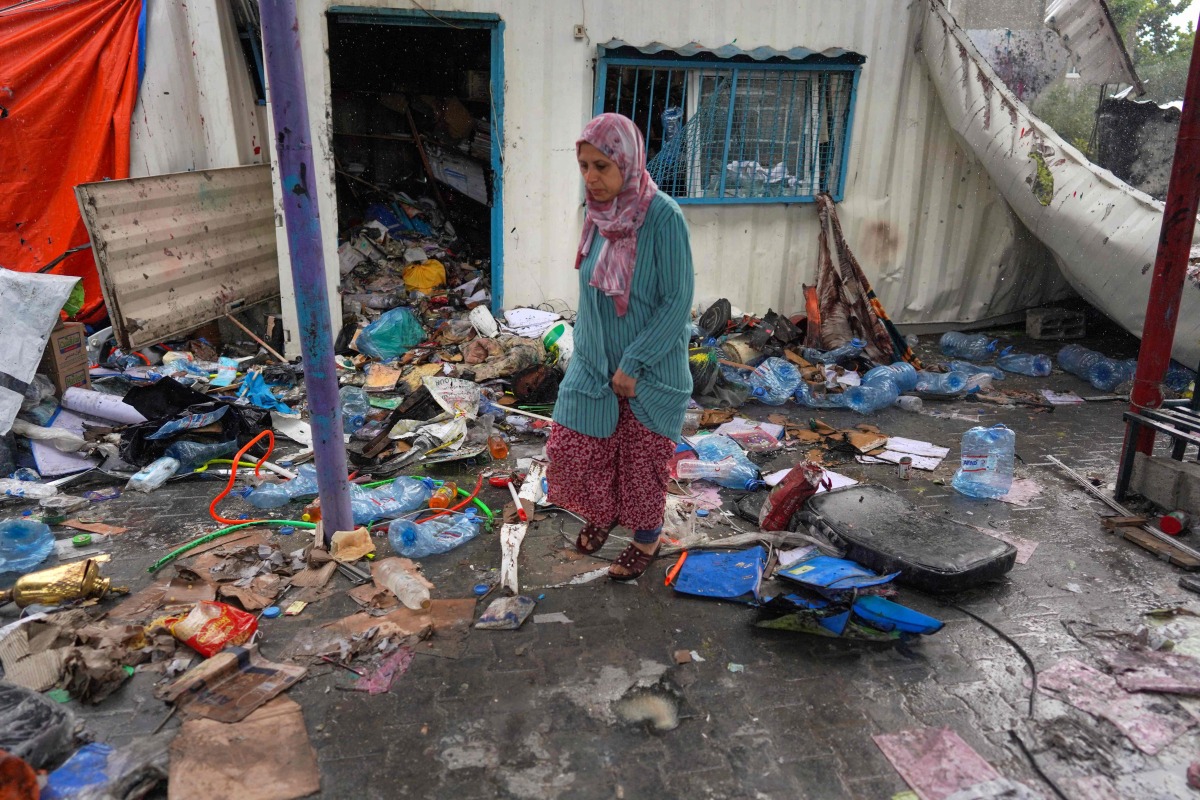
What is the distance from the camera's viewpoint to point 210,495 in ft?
14.2

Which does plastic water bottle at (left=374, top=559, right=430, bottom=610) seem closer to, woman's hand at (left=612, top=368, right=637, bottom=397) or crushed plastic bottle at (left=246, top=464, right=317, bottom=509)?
crushed plastic bottle at (left=246, top=464, right=317, bottom=509)

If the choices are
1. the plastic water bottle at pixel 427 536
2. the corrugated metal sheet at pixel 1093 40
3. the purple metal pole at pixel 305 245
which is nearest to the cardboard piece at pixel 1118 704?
the plastic water bottle at pixel 427 536

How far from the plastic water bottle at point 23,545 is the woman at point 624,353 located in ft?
7.87

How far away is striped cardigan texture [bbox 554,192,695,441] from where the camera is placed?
2990mm

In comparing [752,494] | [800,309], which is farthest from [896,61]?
[752,494]

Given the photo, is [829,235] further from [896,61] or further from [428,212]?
[428,212]

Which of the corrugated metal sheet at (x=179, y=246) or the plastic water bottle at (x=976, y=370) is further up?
the corrugated metal sheet at (x=179, y=246)

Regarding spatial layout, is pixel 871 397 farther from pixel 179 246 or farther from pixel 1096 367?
pixel 179 246

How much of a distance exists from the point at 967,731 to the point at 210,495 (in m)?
3.85

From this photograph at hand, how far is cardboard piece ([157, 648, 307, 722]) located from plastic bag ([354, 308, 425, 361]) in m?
3.93

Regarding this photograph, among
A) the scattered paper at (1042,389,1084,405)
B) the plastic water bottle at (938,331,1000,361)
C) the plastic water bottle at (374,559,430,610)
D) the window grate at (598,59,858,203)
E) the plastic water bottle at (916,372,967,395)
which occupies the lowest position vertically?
the plastic water bottle at (374,559,430,610)

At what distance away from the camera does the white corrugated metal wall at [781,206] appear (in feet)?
20.7

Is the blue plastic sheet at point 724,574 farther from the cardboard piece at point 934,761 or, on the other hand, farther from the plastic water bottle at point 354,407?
the plastic water bottle at point 354,407

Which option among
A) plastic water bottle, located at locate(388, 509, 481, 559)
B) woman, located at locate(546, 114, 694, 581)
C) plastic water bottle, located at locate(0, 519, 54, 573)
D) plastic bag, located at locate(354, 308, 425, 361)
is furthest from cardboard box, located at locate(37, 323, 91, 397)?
woman, located at locate(546, 114, 694, 581)
